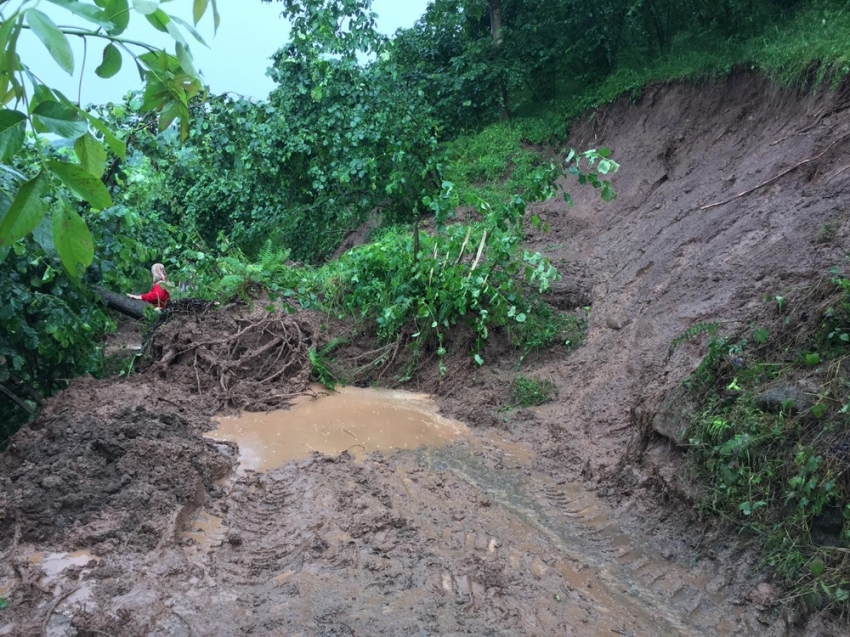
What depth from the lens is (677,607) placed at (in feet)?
11.9

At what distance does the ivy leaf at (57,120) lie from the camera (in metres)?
1.01

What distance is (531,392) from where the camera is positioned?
6.61 metres

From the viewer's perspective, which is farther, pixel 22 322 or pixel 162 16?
pixel 22 322

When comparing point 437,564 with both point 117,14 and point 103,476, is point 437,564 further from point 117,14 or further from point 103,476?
point 117,14

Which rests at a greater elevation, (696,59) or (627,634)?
(696,59)

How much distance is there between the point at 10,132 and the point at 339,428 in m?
5.44

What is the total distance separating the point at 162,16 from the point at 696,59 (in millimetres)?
9962

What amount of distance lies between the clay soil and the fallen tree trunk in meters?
0.62

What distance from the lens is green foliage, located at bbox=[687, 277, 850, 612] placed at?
3496 mm

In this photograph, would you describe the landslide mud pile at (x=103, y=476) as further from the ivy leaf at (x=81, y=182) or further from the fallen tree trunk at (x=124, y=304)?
the ivy leaf at (x=81, y=182)

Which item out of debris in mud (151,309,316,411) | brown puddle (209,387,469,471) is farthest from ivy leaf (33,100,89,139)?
debris in mud (151,309,316,411)

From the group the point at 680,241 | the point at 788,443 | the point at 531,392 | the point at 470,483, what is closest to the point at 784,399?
the point at 788,443

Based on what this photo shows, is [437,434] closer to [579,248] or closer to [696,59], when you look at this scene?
[579,248]

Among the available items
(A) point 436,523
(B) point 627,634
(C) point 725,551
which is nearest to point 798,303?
(C) point 725,551
